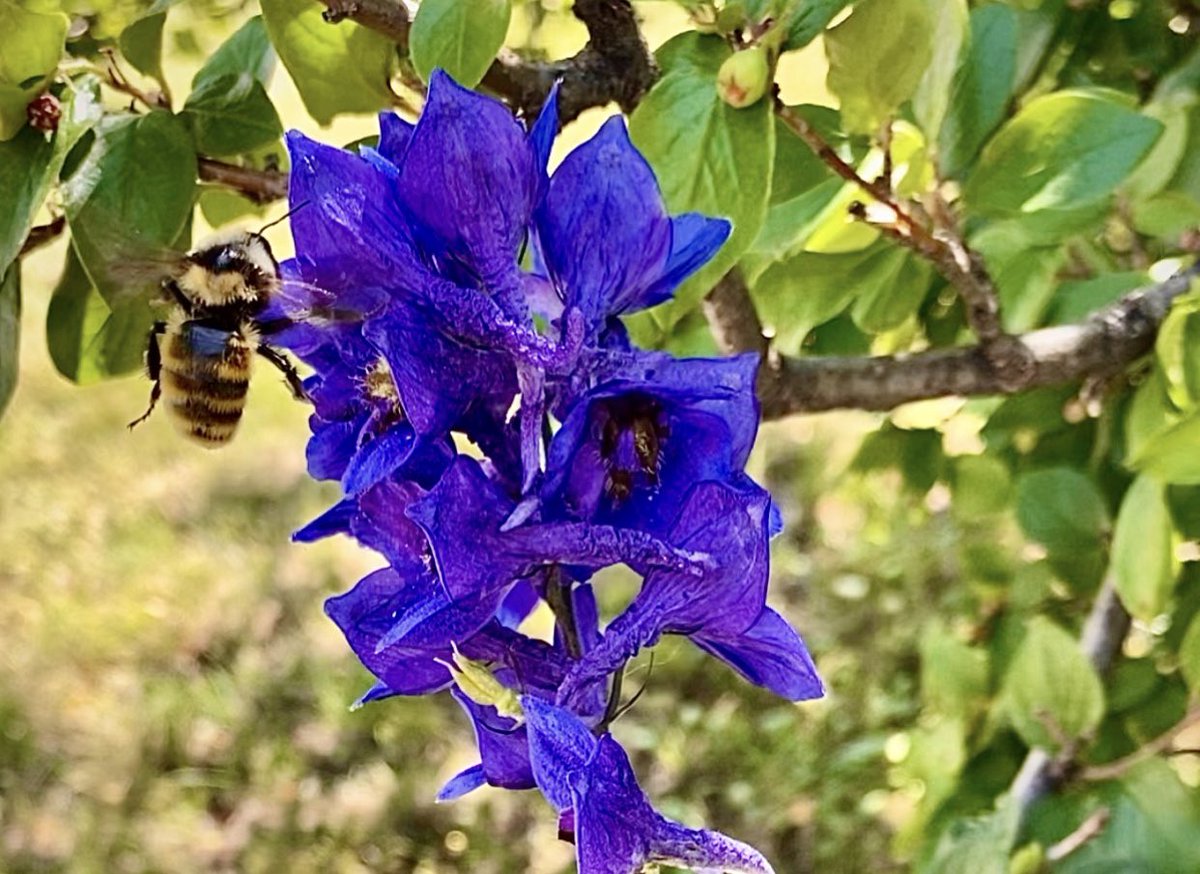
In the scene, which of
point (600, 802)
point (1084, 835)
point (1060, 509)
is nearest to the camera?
point (600, 802)

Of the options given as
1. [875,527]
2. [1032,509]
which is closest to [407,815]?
[875,527]

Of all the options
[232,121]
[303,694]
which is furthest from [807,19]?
[303,694]

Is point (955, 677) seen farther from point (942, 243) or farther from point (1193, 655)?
point (942, 243)

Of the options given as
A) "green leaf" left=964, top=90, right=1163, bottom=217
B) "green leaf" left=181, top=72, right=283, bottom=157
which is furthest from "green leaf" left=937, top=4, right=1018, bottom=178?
"green leaf" left=181, top=72, right=283, bottom=157

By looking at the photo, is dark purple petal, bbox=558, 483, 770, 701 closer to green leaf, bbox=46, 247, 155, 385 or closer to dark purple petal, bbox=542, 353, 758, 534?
dark purple petal, bbox=542, 353, 758, 534

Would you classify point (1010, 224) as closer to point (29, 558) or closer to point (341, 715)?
point (341, 715)

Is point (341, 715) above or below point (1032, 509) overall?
below
